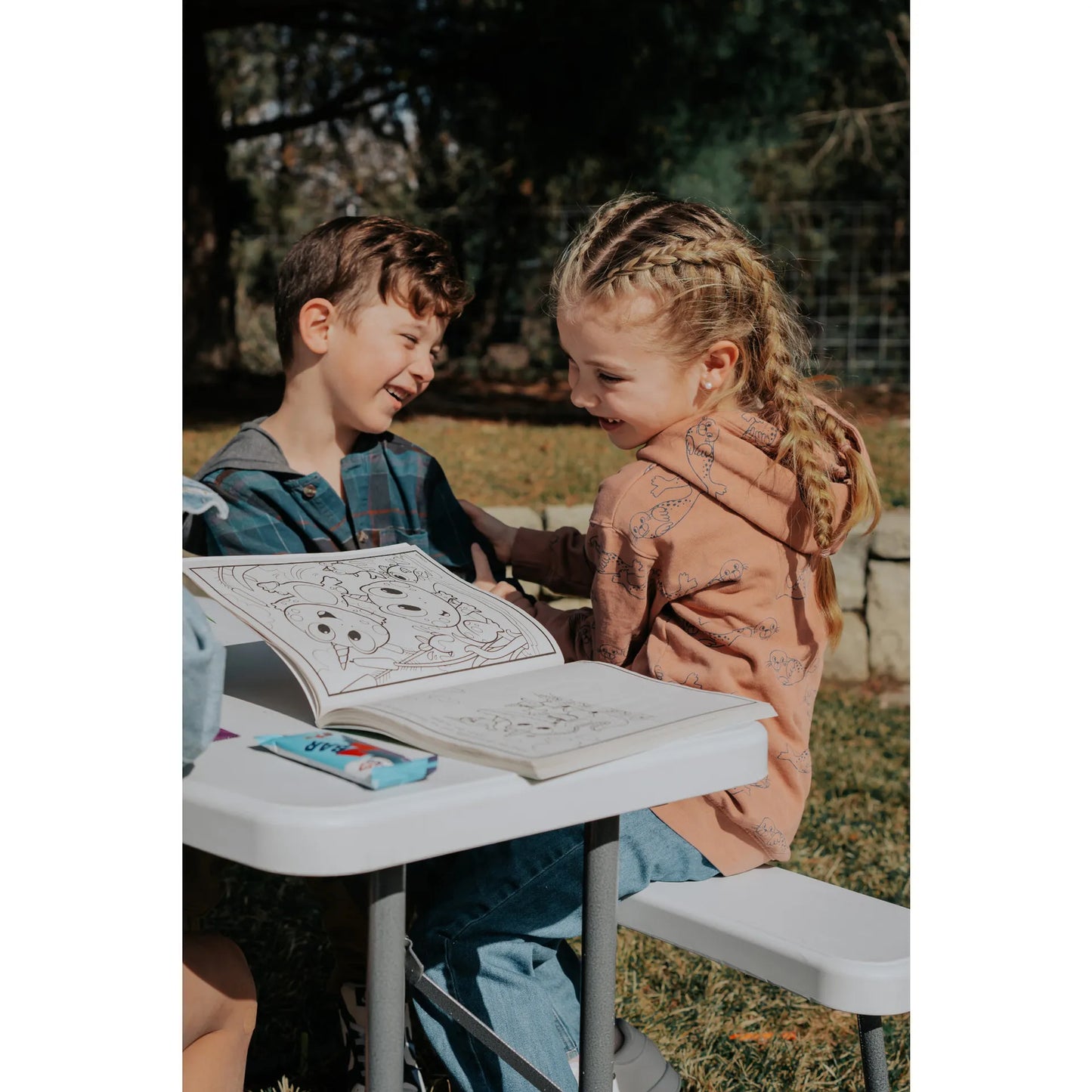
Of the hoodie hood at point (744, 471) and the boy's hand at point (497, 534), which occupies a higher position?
the hoodie hood at point (744, 471)

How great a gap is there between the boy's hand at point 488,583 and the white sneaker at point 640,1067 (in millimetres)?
611

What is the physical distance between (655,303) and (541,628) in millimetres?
454

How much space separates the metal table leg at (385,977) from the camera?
1.07 metres

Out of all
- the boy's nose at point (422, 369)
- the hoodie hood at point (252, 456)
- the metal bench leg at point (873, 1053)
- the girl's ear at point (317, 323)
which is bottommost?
the metal bench leg at point (873, 1053)

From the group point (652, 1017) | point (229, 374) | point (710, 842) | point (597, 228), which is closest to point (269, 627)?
point (710, 842)

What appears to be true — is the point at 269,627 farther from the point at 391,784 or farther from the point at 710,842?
the point at 710,842

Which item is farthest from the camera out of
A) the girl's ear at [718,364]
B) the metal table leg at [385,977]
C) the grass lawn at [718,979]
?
the grass lawn at [718,979]

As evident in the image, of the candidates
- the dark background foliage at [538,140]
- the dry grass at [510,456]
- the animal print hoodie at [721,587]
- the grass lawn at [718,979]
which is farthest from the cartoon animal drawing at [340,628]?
the dry grass at [510,456]

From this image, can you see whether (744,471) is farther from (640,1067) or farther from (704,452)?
(640,1067)

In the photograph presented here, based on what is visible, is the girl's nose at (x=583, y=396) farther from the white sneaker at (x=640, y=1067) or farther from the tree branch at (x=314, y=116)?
the tree branch at (x=314, y=116)

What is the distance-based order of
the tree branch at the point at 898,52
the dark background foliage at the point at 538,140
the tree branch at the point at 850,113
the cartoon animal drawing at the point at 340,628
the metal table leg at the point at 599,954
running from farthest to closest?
the tree branch at the point at 850,113, the tree branch at the point at 898,52, the dark background foliage at the point at 538,140, the cartoon animal drawing at the point at 340,628, the metal table leg at the point at 599,954

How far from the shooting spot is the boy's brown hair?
5.96ft

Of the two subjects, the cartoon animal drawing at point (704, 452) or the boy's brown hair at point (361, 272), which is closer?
the cartoon animal drawing at point (704, 452)

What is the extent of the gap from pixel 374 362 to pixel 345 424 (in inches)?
4.2
